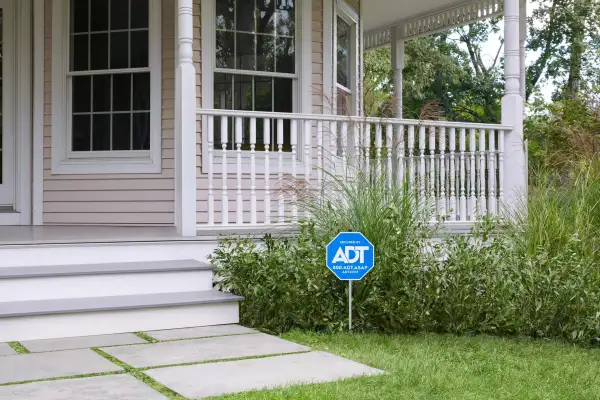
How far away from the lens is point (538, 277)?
481 centimetres

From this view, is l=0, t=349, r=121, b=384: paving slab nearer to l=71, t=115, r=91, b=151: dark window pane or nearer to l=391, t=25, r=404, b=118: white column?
l=71, t=115, r=91, b=151: dark window pane

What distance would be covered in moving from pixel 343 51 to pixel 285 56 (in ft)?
4.11

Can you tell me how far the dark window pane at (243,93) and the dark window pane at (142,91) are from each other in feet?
2.60

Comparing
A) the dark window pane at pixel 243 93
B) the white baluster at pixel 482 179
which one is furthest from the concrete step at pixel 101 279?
the white baluster at pixel 482 179

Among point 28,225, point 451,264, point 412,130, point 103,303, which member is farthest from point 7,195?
point 451,264

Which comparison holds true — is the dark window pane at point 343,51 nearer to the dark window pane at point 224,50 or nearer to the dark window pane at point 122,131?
the dark window pane at point 224,50

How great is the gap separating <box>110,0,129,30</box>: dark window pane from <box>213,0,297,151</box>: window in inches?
32.7

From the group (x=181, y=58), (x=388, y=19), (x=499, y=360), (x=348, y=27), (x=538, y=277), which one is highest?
(x=388, y=19)

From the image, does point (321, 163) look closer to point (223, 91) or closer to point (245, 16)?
point (223, 91)

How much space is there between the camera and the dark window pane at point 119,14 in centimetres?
697

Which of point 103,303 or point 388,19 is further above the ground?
point 388,19

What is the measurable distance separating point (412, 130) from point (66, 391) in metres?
3.93

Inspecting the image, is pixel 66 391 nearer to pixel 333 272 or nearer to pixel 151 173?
pixel 333 272

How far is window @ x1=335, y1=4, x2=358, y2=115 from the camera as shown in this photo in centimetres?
818
